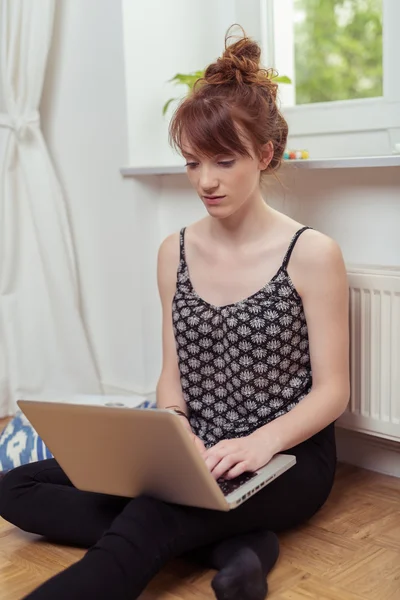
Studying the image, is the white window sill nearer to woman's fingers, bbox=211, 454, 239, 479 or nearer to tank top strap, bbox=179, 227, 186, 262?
tank top strap, bbox=179, 227, 186, 262

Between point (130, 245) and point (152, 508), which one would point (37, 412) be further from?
point (130, 245)

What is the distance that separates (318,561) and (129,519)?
38 centimetres

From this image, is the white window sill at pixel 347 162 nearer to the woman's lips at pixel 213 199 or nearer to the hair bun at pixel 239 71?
the hair bun at pixel 239 71

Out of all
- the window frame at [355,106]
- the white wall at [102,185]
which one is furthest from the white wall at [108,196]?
the window frame at [355,106]

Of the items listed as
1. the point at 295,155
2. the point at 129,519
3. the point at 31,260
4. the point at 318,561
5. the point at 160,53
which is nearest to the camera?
the point at 129,519

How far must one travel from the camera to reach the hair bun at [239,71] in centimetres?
158

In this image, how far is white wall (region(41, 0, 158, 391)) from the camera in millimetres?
2289

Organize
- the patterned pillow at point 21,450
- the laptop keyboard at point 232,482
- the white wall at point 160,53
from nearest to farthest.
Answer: the laptop keyboard at point 232,482, the patterned pillow at point 21,450, the white wall at point 160,53

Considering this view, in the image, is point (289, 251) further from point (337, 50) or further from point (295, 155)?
point (337, 50)

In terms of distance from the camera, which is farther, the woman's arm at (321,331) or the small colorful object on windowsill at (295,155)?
the small colorful object on windowsill at (295,155)

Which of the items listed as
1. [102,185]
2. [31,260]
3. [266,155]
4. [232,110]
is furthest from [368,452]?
[31,260]

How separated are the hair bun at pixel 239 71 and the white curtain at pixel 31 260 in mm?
915

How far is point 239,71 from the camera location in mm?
1580

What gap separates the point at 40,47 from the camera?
237 centimetres
